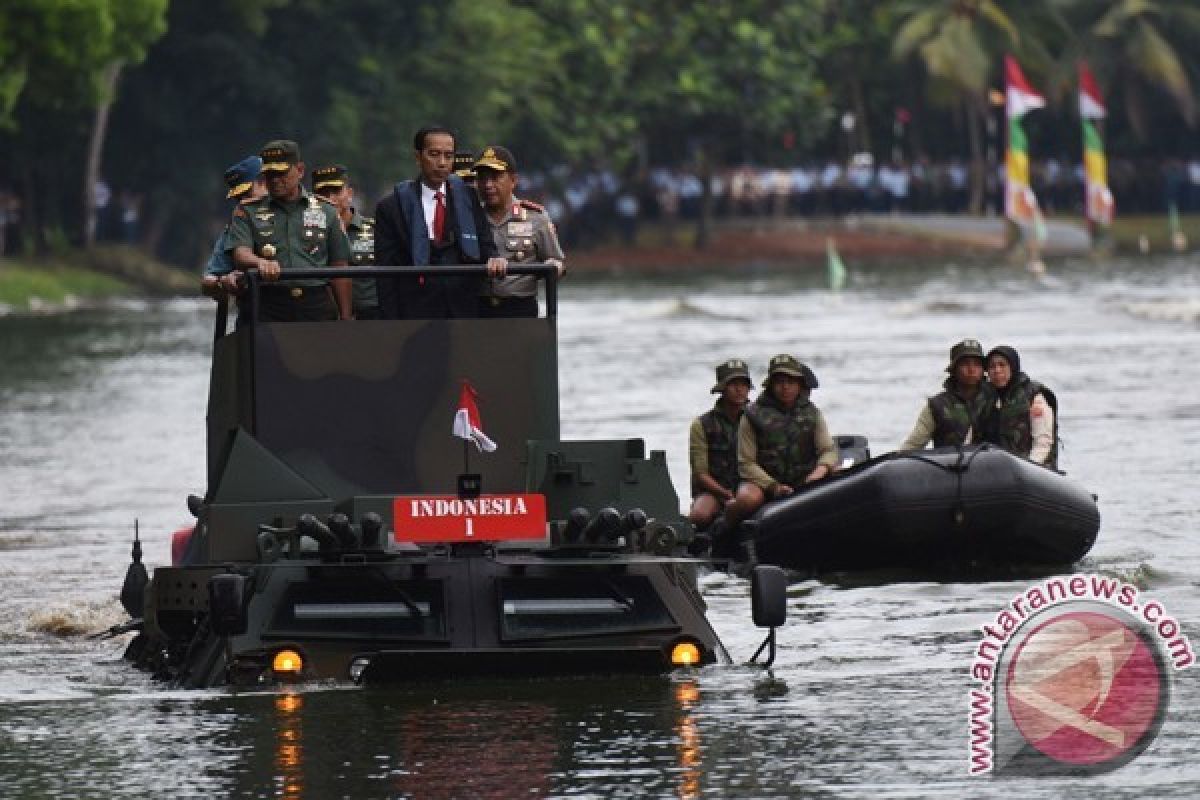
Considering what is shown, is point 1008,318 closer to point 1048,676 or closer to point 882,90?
point 1048,676

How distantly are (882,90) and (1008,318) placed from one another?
48438mm

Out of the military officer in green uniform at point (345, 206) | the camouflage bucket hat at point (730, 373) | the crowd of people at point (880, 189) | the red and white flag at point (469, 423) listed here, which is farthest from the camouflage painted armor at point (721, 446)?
the crowd of people at point (880, 189)

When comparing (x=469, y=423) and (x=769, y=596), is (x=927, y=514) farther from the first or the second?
(x=769, y=596)

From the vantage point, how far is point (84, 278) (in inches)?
2933

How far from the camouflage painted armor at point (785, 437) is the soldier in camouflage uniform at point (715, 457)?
0.74 feet

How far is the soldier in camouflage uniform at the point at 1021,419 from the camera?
24500 mm

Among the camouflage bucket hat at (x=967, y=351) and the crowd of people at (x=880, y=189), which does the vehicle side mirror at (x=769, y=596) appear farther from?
the crowd of people at (x=880, y=189)

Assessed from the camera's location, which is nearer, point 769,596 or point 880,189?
point 769,596

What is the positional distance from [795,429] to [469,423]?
20.8ft

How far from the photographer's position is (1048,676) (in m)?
18.2

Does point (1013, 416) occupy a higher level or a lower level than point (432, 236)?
lower

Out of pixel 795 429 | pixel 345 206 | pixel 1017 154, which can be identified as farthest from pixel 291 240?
pixel 1017 154

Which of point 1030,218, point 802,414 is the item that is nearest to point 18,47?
point 1030,218

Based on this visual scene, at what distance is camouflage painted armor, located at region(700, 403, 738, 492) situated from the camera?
80.0 ft
